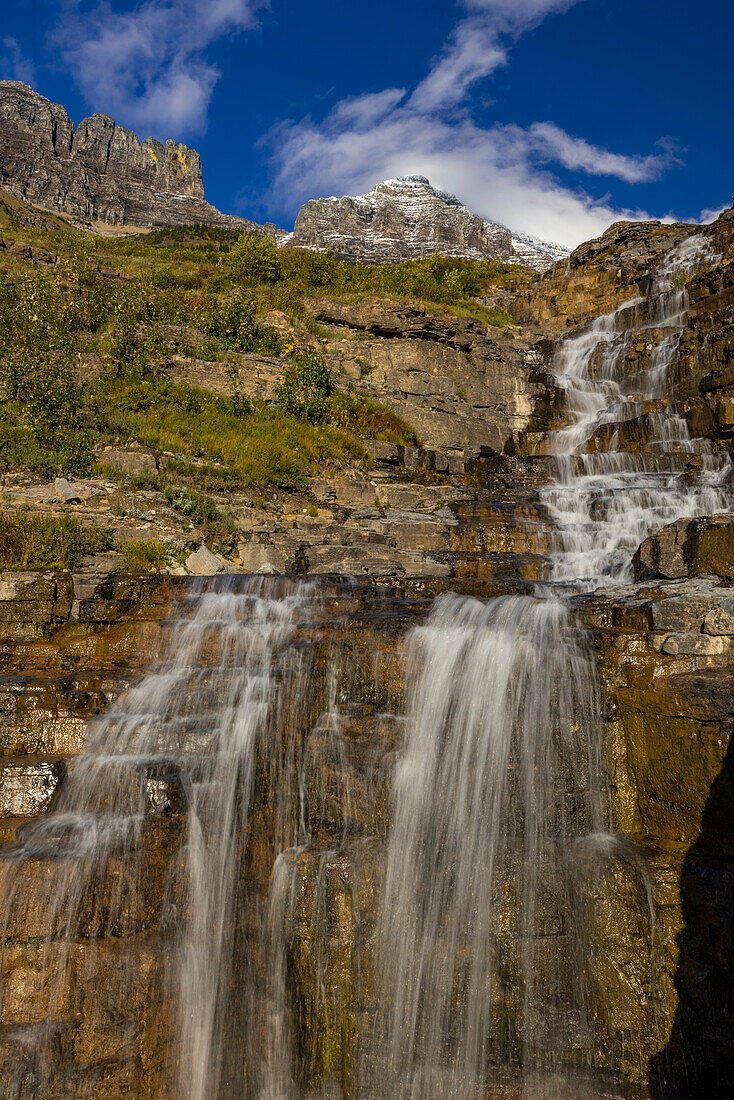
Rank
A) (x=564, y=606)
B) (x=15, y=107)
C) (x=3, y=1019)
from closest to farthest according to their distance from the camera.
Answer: (x=3, y=1019) → (x=564, y=606) → (x=15, y=107)

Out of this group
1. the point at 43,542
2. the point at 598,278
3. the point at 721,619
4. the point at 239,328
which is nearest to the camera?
the point at 721,619

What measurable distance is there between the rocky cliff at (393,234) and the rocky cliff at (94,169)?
1093 centimetres

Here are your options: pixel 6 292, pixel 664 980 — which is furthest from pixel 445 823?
pixel 6 292

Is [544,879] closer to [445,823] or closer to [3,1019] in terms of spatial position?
[445,823]

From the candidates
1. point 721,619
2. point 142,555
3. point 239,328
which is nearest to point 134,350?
point 239,328

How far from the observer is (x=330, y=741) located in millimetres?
6141

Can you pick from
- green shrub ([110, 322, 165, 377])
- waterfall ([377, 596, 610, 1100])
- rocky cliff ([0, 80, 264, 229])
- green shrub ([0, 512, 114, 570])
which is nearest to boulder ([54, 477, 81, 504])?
green shrub ([0, 512, 114, 570])

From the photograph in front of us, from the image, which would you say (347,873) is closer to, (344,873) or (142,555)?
(344,873)

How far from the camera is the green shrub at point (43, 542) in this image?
9859 mm

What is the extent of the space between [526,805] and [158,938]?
3.26m

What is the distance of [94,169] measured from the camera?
107m

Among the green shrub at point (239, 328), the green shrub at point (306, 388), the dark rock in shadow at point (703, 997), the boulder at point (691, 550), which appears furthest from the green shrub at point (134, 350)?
the dark rock in shadow at point (703, 997)

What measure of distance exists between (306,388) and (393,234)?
293 ft

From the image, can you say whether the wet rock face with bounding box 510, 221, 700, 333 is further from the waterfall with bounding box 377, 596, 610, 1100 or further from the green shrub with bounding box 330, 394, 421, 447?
the waterfall with bounding box 377, 596, 610, 1100
